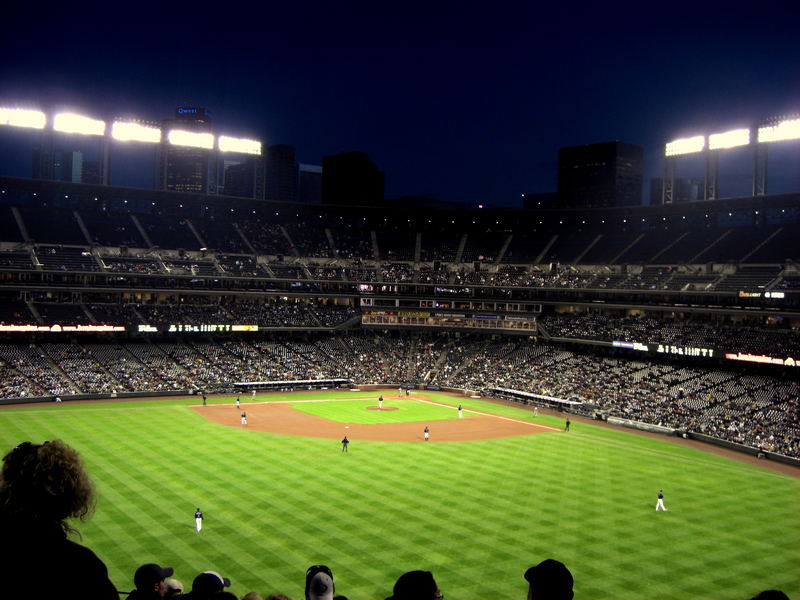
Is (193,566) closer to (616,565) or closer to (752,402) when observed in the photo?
(616,565)

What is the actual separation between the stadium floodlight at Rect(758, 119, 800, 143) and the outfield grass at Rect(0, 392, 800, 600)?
45.7 m

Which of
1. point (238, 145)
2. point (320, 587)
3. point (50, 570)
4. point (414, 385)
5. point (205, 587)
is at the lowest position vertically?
point (414, 385)

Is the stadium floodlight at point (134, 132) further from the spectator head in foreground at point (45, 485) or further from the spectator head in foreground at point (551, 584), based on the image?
the spectator head in foreground at point (551, 584)

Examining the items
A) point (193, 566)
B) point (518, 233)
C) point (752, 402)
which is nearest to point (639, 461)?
point (752, 402)

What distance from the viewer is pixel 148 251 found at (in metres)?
92.2

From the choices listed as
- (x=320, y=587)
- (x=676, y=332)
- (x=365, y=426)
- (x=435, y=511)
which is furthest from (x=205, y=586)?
(x=676, y=332)

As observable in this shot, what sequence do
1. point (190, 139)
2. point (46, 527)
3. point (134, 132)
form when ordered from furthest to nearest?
point (190, 139) → point (134, 132) → point (46, 527)

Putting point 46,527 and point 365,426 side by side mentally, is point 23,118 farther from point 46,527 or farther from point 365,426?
point 46,527

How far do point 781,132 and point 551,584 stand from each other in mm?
88427

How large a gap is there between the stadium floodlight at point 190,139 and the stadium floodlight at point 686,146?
6440 centimetres

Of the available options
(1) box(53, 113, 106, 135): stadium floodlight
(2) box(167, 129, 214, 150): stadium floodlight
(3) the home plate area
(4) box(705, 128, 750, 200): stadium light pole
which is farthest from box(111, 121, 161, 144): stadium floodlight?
(4) box(705, 128, 750, 200): stadium light pole

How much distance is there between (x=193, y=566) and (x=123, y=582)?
2.68m

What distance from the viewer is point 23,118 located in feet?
271

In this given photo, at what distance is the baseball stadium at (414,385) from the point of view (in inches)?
1147
